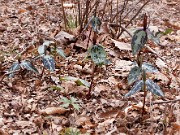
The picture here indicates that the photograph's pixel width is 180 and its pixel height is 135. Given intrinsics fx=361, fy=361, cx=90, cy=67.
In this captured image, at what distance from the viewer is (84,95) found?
2.16 m

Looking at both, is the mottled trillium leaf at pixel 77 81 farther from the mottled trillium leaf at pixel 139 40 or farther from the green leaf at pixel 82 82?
the mottled trillium leaf at pixel 139 40

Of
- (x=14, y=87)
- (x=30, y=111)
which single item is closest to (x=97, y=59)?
(x=30, y=111)

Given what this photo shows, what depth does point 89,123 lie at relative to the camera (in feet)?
6.30

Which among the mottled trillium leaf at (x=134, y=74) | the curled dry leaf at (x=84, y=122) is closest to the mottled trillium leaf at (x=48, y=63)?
the curled dry leaf at (x=84, y=122)

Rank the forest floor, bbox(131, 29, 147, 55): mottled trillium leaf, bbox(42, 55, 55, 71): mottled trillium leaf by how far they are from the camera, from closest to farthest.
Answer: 1. bbox(131, 29, 147, 55): mottled trillium leaf
2. the forest floor
3. bbox(42, 55, 55, 71): mottled trillium leaf

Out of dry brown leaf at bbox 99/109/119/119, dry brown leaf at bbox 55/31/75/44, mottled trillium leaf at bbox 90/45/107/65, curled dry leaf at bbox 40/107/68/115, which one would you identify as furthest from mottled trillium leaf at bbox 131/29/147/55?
dry brown leaf at bbox 55/31/75/44

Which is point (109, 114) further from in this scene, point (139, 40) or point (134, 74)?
point (139, 40)

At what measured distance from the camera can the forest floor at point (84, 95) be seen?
188cm

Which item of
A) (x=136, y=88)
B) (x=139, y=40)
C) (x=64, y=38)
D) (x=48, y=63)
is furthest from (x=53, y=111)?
(x=64, y=38)

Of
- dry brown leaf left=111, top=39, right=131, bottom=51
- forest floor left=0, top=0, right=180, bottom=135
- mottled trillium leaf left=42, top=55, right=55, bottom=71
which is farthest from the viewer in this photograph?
dry brown leaf left=111, top=39, right=131, bottom=51

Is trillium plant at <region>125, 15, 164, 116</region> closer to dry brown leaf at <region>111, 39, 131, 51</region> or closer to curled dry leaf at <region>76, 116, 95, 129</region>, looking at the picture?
curled dry leaf at <region>76, 116, 95, 129</region>

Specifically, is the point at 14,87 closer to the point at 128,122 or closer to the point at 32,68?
the point at 32,68

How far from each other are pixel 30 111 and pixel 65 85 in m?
0.32

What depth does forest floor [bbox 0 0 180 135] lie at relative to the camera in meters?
1.88
